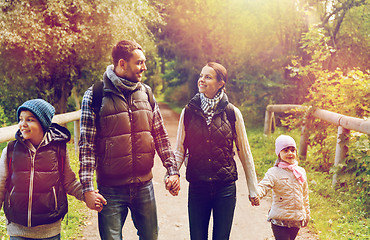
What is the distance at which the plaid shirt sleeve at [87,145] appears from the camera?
2861 mm

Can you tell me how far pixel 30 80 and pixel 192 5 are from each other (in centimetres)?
1130

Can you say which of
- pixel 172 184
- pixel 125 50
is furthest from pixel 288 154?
pixel 125 50

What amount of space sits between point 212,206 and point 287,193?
2.35 feet

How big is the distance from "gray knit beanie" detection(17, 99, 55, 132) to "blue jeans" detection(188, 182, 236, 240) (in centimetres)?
136

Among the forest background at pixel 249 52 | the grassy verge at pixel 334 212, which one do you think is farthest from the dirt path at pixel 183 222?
the forest background at pixel 249 52

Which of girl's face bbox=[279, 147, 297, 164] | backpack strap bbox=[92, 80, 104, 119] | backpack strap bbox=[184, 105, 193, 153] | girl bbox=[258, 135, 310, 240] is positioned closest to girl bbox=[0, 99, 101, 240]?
backpack strap bbox=[92, 80, 104, 119]

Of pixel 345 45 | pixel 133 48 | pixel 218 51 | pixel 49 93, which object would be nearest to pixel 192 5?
pixel 218 51

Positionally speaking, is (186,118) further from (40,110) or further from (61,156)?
(40,110)

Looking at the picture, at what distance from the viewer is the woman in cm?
326

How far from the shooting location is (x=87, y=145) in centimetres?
288

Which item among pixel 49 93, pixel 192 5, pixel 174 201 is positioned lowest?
pixel 174 201

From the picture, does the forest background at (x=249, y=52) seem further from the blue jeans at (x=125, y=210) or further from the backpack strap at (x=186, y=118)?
the blue jeans at (x=125, y=210)

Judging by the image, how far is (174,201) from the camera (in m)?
6.43

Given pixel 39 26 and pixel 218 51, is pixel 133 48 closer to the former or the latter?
pixel 39 26
